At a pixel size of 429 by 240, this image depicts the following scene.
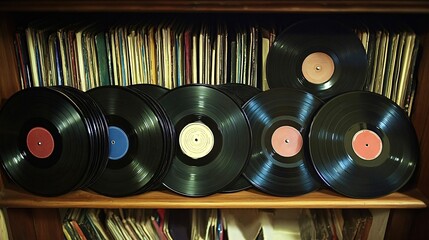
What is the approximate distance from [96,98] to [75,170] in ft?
0.62

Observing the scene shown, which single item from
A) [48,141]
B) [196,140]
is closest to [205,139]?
[196,140]

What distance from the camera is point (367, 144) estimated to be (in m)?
0.89

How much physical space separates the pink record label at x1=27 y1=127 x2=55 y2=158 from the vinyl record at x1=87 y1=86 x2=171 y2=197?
0.15 metres

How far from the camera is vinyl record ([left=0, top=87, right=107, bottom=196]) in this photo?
2.77ft

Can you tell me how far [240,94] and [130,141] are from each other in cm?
32

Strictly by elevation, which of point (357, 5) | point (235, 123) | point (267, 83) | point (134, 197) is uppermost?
point (357, 5)

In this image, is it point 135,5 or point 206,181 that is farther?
point 206,181

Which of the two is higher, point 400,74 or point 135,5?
point 135,5

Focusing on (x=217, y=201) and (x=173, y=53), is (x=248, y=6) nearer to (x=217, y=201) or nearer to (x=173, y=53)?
(x=173, y=53)

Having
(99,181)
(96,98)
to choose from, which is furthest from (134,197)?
(96,98)

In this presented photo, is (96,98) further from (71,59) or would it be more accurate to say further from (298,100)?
(298,100)

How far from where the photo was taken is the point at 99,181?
2.97 ft

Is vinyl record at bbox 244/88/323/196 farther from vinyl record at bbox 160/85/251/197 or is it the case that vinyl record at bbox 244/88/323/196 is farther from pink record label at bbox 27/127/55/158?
pink record label at bbox 27/127/55/158

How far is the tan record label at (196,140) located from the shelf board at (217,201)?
0.39 ft
